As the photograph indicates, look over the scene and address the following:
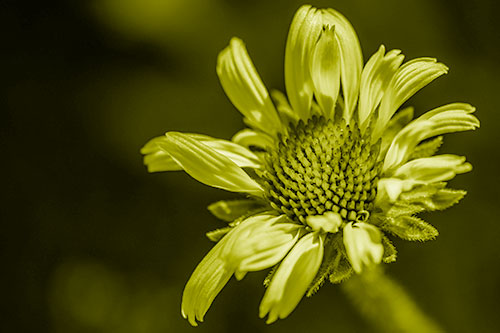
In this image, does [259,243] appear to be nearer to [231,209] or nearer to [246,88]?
[231,209]

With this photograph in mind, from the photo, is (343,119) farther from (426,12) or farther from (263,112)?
(426,12)

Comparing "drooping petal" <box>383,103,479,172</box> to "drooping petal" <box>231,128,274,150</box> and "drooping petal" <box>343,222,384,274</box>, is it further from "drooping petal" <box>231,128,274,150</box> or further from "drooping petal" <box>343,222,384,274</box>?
"drooping petal" <box>231,128,274,150</box>

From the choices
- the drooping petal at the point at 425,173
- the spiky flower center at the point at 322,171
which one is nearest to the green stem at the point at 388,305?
the spiky flower center at the point at 322,171

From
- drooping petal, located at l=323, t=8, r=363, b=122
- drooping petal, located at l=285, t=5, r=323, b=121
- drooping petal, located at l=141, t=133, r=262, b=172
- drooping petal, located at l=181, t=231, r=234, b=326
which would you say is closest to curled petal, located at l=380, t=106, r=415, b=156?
drooping petal, located at l=323, t=8, r=363, b=122

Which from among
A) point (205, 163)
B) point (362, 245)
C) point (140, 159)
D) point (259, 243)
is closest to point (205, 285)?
point (259, 243)

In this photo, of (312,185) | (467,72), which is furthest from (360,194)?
(467,72)

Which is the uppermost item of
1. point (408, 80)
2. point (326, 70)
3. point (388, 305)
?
point (326, 70)
